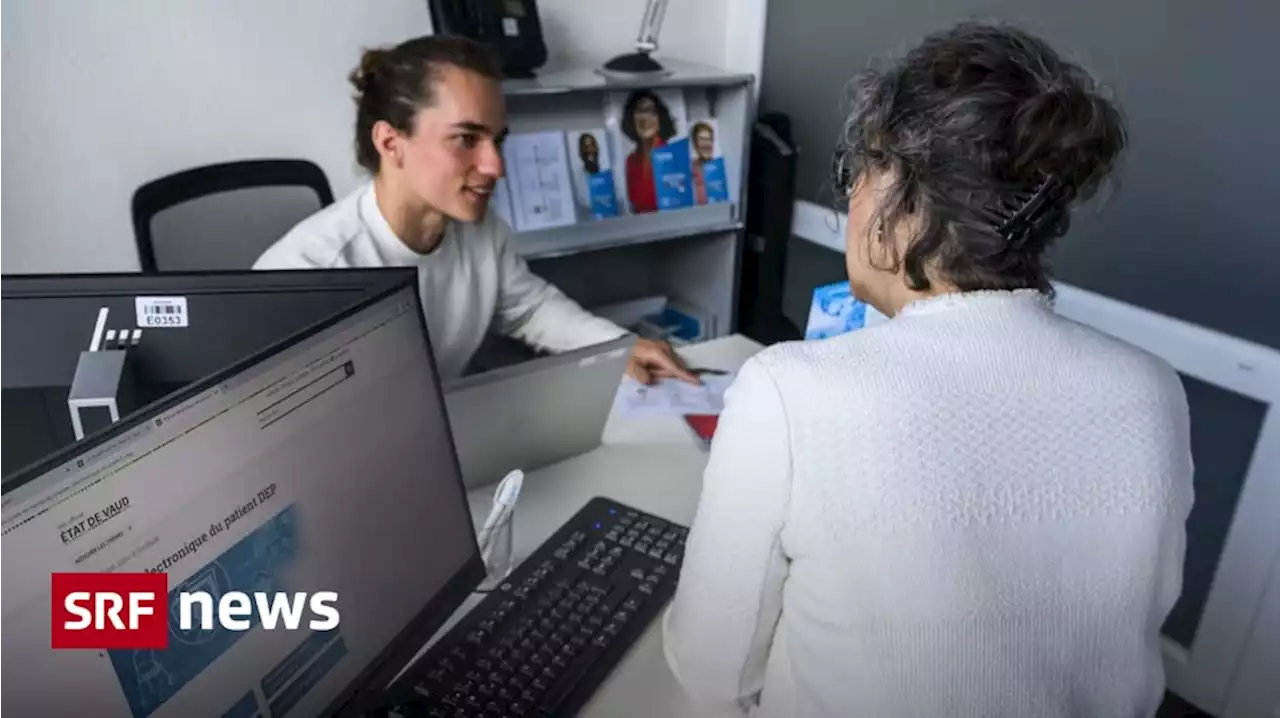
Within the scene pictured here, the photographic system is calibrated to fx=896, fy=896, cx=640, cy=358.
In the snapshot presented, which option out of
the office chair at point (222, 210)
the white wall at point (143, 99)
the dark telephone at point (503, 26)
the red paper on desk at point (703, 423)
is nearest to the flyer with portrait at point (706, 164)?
the dark telephone at point (503, 26)

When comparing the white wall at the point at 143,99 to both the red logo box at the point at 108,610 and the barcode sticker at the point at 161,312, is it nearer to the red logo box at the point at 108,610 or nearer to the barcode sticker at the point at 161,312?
the barcode sticker at the point at 161,312

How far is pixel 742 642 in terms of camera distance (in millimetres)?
829

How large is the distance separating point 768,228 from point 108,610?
2370mm

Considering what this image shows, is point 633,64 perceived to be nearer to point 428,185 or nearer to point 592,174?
point 592,174

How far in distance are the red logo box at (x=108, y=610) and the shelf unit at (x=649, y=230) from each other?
1835 mm

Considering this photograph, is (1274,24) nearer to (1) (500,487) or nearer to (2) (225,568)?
(1) (500,487)

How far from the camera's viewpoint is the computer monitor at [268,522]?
507 millimetres

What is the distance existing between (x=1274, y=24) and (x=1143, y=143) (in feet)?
0.99

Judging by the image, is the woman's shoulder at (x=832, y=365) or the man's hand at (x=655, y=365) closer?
the woman's shoulder at (x=832, y=365)

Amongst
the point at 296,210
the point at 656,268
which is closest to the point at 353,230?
the point at 296,210

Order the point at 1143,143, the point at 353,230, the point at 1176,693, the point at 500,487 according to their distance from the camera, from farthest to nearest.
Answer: the point at 1176,693 < the point at 1143,143 < the point at 353,230 < the point at 500,487

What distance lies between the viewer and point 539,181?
2375mm

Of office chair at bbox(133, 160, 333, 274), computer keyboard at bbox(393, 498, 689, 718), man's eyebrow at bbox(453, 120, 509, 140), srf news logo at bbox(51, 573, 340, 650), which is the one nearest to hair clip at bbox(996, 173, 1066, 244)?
computer keyboard at bbox(393, 498, 689, 718)

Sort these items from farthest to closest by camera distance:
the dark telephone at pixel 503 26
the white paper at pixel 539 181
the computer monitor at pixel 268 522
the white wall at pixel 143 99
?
the white paper at pixel 539 181 < the dark telephone at pixel 503 26 < the white wall at pixel 143 99 < the computer monitor at pixel 268 522
